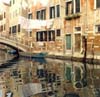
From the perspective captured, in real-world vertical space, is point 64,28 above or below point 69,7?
below

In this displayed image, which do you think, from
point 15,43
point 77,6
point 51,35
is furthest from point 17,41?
point 77,6

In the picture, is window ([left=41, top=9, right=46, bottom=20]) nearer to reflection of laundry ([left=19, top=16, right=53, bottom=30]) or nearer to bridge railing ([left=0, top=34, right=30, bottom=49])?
reflection of laundry ([left=19, top=16, right=53, bottom=30])

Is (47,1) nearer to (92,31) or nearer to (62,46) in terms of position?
(62,46)

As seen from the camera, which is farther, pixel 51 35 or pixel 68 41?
pixel 51 35

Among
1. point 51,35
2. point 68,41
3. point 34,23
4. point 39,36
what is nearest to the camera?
point 68,41

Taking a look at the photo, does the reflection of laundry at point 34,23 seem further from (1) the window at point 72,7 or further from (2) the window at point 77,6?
Result: (2) the window at point 77,6

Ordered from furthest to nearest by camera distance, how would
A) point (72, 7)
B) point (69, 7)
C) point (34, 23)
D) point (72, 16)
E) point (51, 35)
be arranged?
point (34, 23), point (51, 35), point (69, 7), point (72, 7), point (72, 16)

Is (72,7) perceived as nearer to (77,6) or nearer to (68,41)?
(77,6)

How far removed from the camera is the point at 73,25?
90.6ft

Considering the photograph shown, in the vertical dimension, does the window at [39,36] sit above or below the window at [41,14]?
below

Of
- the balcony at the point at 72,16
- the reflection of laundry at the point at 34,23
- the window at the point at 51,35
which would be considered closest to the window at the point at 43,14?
the reflection of laundry at the point at 34,23

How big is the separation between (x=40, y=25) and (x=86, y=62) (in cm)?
1217

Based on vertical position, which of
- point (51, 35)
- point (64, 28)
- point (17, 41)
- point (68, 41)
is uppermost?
point (64, 28)

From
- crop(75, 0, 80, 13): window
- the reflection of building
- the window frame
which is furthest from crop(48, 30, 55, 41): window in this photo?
crop(75, 0, 80, 13): window
